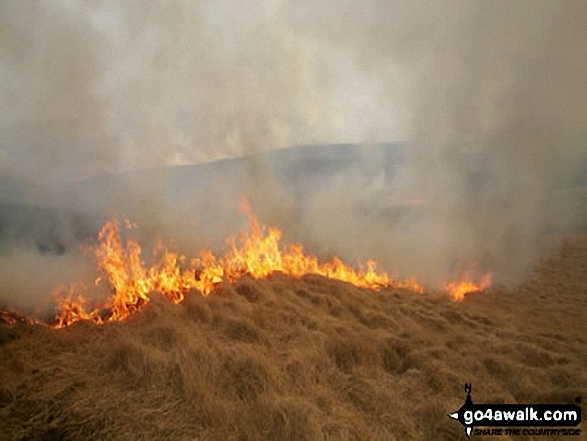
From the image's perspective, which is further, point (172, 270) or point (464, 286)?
point (464, 286)

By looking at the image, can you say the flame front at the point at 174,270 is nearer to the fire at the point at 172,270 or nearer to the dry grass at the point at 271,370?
the fire at the point at 172,270

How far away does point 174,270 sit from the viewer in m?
9.10

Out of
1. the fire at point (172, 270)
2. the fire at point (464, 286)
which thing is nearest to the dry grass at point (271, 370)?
the fire at point (172, 270)

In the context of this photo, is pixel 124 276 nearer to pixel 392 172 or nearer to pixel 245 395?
pixel 245 395

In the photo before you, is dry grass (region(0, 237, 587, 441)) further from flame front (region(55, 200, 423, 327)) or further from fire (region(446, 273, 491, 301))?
fire (region(446, 273, 491, 301))

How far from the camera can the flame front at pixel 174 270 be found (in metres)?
A: 7.45

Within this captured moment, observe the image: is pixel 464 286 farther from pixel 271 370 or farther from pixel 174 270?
pixel 271 370

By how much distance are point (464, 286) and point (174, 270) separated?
1218 cm

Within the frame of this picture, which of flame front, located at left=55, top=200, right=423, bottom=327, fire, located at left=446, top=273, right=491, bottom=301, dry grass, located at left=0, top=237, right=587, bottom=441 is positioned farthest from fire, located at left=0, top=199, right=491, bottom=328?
dry grass, located at left=0, top=237, right=587, bottom=441

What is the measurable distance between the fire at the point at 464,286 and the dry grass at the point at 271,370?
4.40 metres

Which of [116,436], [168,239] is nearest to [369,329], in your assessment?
[116,436]

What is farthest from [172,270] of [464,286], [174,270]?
[464,286]

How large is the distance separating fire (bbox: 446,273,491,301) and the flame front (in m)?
1.64

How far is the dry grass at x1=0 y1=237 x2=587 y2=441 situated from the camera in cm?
416
